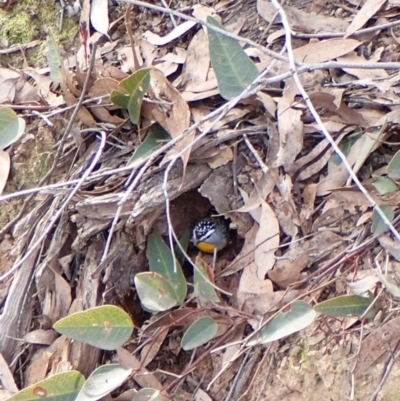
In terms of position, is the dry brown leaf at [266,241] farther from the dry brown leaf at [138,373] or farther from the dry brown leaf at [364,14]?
the dry brown leaf at [364,14]

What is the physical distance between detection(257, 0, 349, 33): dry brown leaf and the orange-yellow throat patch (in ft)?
3.13

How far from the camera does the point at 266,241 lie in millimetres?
2453

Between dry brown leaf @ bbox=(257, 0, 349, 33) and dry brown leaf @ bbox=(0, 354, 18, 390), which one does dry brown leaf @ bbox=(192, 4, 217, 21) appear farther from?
dry brown leaf @ bbox=(0, 354, 18, 390)

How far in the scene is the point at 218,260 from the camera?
2.73 meters

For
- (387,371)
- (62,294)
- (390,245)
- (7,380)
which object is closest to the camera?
(387,371)

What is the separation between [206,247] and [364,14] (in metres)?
1.13

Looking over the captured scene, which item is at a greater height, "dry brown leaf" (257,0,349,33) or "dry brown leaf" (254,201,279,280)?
"dry brown leaf" (257,0,349,33)

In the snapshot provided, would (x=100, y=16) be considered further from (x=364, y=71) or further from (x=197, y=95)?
(x=364, y=71)


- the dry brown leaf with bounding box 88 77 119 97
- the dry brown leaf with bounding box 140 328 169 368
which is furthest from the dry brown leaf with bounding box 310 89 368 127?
the dry brown leaf with bounding box 140 328 169 368

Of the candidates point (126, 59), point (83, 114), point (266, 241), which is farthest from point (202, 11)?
point (266, 241)

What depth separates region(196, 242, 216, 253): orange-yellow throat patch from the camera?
8.86 feet

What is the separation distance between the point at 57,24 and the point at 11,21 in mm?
213

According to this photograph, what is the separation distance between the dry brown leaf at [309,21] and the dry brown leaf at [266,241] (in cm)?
79

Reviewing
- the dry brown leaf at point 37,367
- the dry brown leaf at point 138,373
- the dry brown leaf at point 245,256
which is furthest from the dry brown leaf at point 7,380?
the dry brown leaf at point 245,256
